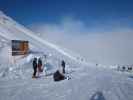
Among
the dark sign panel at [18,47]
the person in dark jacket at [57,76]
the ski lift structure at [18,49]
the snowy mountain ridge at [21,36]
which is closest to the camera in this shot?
the person in dark jacket at [57,76]

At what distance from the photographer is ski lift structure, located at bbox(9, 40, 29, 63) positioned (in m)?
28.7

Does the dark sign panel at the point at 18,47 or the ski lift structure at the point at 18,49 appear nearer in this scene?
the ski lift structure at the point at 18,49

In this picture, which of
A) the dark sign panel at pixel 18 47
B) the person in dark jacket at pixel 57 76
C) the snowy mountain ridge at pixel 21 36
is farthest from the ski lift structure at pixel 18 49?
the snowy mountain ridge at pixel 21 36

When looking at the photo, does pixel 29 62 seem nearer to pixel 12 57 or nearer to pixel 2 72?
pixel 12 57

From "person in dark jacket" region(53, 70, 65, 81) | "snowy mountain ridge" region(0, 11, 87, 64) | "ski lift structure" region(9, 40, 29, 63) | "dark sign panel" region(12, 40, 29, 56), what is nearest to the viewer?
"person in dark jacket" region(53, 70, 65, 81)

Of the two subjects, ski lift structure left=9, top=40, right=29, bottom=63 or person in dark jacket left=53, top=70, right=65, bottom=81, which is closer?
person in dark jacket left=53, top=70, right=65, bottom=81

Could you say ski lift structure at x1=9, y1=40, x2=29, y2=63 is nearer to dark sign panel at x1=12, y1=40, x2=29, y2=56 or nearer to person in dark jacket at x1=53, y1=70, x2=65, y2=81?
dark sign panel at x1=12, y1=40, x2=29, y2=56

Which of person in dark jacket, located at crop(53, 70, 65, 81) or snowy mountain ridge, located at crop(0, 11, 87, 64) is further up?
Answer: snowy mountain ridge, located at crop(0, 11, 87, 64)

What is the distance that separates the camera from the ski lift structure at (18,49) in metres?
28.7

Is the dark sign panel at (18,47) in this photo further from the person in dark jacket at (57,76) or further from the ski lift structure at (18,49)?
the person in dark jacket at (57,76)

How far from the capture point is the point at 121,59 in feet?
440

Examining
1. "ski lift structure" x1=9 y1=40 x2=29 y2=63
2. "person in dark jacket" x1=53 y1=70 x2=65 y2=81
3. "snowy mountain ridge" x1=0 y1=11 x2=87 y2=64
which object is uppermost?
"snowy mountain ridge" x1=0 y1=11 x2=87 y2=64

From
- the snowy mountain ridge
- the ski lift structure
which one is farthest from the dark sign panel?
the snowy mountain ridge

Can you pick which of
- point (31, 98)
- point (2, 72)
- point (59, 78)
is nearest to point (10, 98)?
point (31, 98)
